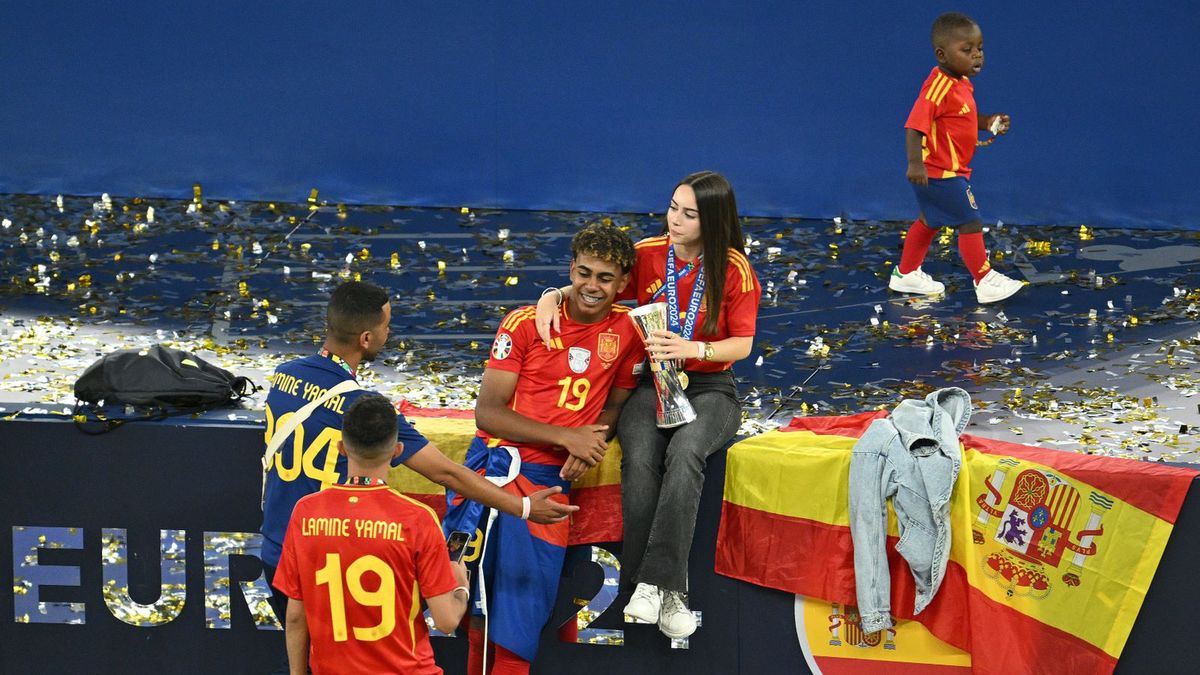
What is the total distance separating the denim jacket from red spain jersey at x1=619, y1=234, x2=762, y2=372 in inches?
21.8

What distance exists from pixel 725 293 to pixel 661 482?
660 millimetres

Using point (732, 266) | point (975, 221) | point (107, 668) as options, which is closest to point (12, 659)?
point (107, 668)

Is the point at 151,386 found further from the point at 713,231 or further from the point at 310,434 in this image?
the point at 713,231

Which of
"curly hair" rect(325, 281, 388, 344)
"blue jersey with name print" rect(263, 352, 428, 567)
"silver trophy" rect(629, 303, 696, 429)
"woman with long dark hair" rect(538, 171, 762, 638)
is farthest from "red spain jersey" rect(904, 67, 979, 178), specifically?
"blue jersey with name print" rect(263, 352, 428, 567)

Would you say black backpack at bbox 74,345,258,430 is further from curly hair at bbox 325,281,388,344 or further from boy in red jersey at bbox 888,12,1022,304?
boy in red jersey at bbox 888,12,1022,304

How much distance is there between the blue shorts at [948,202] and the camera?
8.10m

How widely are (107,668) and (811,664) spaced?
2.42 meters

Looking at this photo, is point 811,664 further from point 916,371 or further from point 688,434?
point 916,371

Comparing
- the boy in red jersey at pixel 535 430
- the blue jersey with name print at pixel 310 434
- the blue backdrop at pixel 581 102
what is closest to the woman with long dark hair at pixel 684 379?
the boy in red jersey at pixel 535 430

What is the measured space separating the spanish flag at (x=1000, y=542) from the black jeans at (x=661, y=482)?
172 mm

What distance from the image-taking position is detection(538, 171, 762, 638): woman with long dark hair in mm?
4727

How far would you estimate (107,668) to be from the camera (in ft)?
17.0

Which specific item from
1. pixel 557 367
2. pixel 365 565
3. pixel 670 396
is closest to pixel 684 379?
pixel 670 396

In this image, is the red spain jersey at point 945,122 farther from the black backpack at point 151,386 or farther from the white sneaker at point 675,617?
the black backpack at point 151,386
